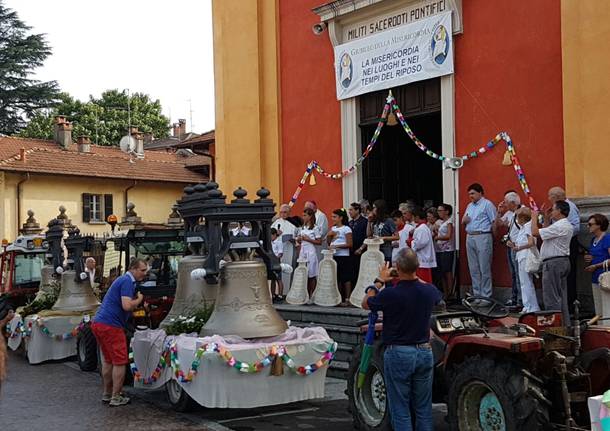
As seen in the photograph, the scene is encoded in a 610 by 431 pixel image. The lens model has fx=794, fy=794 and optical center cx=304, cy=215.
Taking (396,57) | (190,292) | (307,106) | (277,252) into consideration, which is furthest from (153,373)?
(307,106)

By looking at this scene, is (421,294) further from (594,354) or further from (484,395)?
(594,354)

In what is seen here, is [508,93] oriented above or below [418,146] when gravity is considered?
above

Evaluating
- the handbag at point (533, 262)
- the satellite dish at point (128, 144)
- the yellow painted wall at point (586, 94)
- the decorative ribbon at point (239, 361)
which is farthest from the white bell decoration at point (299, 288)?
the satellite dish at point (128, 144)

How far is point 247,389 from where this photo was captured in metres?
8.39

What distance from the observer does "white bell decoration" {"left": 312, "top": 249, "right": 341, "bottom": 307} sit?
13078mm

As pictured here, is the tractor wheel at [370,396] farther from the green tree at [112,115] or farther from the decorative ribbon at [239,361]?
the green tree at [112,115]

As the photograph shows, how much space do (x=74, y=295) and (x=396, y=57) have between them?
7.34 metres

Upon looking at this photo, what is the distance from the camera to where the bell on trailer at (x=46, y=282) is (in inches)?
600

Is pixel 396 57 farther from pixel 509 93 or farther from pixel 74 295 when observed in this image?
pixel 74 295

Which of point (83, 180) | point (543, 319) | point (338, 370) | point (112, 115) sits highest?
point (112, 115)

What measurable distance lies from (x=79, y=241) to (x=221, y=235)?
6.32 m

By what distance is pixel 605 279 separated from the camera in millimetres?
9859

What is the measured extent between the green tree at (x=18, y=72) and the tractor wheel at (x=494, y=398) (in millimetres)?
43400

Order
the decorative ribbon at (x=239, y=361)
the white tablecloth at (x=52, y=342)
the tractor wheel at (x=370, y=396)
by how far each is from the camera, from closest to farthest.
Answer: the tractor wheel at (x=370, y=396) → the decorative ribbon at (x=239, y=361) → the white tablecloth at (x=52, y=342)
